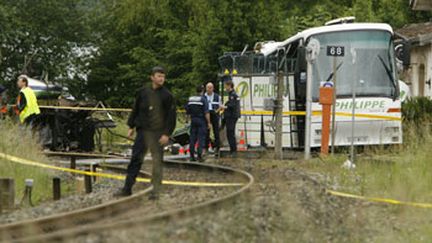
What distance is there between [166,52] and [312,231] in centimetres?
5086

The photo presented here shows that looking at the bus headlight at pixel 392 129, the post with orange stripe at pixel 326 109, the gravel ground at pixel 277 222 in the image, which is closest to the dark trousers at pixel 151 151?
the gravel ground at pixel 277 222

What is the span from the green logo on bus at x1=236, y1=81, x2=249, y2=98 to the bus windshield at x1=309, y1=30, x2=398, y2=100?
247cm

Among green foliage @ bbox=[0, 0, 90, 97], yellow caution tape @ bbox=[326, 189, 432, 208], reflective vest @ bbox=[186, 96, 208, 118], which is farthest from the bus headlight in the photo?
green foliage @ bbox=[0, 0, 90, 97]

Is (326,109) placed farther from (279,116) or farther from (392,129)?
(392,129)

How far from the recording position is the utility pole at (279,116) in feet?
69.4

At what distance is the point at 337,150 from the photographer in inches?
872

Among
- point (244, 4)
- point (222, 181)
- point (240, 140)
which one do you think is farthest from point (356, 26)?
point (244, 4)

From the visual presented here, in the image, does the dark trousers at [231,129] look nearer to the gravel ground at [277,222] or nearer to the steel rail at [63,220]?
the gravel ground at [277,222]

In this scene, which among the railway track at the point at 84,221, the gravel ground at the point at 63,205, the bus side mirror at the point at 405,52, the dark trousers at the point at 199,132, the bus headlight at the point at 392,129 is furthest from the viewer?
the bus headlight at the point at 392,129

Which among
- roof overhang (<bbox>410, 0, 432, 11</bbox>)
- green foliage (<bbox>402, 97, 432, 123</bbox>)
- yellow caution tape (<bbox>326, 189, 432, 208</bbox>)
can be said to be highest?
roof overhang (<bbox>410, 0, 432, 11</bbox>)

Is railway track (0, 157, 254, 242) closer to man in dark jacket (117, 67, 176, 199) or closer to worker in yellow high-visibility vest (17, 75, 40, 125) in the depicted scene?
man in dark jacket (117, 67, 176, 199)

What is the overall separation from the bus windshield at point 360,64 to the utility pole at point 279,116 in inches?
44.4

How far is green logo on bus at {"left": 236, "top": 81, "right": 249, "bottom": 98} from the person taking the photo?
24.1 meters

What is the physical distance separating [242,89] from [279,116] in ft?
10.0
